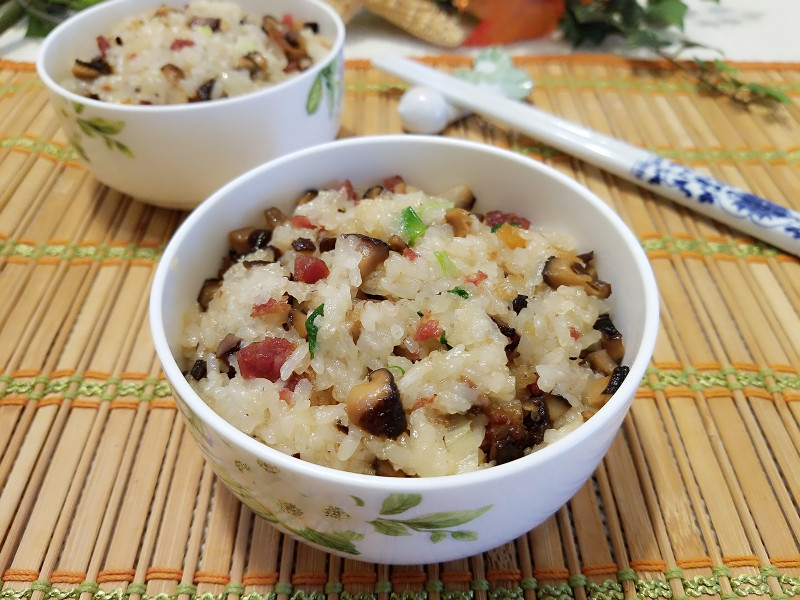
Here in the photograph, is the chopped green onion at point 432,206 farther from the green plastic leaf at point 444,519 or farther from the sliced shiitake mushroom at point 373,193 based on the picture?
the green plastic leaf at point 444,519

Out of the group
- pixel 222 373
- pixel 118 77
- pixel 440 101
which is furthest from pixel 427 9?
pixel 222 373

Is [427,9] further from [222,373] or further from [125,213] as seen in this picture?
[222,373]

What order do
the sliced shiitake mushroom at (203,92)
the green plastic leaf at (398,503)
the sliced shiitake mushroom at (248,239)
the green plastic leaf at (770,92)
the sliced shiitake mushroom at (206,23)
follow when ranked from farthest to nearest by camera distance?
the green plastic leaf at (770,92), the sliced shiitake mushroom at (206,23), the sliced shiitake mushroom at (203,92), the sliced shiitake mushroom at (248,239), the green plastic leaf at (398,503)

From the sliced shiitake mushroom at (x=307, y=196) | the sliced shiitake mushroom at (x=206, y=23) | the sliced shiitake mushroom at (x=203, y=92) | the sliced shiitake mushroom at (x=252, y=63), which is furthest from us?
the sliced shiitake mushroom at (x=206, y=23)

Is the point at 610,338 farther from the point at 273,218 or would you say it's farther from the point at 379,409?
the point at 273,218

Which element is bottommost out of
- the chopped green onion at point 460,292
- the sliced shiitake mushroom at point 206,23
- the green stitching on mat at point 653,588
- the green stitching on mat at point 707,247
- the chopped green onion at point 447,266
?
the green stitching on mat at point 653,588

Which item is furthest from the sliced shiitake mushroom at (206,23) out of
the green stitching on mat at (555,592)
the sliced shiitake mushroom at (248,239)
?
the green stitching on mat at (555,592)

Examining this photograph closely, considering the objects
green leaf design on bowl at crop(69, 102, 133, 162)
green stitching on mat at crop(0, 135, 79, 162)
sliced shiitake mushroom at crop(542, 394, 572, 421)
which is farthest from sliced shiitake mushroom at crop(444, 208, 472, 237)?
green stitching on mat at crop(0, 135, 79, 162)
